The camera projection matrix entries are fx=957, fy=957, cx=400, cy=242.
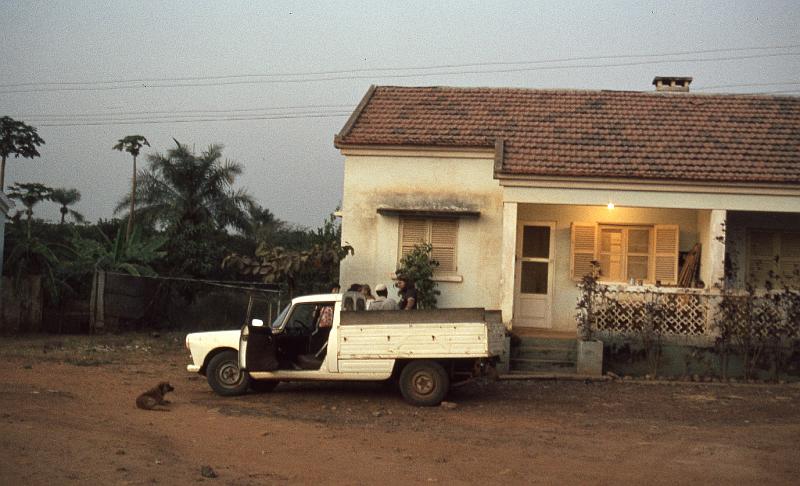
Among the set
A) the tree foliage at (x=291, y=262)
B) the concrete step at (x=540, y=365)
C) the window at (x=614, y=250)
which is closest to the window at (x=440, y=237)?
the tree foliage at (x=291, y=262)

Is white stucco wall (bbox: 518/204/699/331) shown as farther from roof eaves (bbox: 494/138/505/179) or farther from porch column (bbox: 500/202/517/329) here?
porch column (bbox: 500/202/517/329)

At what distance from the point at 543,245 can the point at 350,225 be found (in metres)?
3.92

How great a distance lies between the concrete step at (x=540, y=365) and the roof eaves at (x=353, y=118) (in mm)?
5375

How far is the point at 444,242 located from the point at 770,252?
643 centimetres

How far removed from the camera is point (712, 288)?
16.6 m

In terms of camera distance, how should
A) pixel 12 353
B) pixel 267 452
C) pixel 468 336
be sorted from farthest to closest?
pixel 12 353, pixel 468 336, pixel 267 452

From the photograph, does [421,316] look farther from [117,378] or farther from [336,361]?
[117,378]

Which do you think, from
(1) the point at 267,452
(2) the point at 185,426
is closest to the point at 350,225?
(2) the point at 185,426

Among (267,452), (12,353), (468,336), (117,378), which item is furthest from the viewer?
(12,353)

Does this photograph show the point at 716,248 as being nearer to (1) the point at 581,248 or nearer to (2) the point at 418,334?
(1) the point at 581,248

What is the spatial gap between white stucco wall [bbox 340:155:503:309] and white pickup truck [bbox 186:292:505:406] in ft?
16.2

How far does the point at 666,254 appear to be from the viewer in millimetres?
18562

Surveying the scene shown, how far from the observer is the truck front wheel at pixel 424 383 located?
13055 millimetres

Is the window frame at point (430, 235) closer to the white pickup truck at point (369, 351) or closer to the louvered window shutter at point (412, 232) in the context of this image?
the louvered window shutter at point (412, 232)
